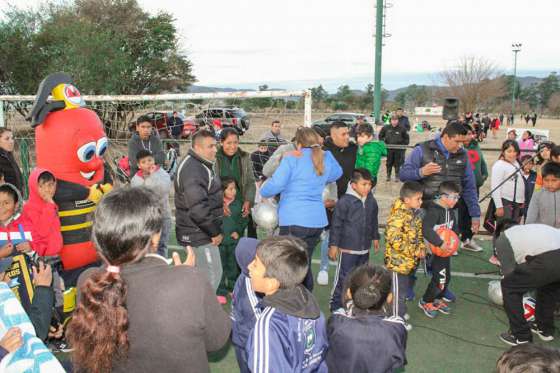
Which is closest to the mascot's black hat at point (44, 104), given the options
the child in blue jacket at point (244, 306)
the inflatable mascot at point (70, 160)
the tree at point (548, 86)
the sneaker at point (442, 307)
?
the inflatable mascot at point (70, 160)

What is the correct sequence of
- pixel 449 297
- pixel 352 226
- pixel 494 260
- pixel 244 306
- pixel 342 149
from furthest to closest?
pixel 494 260 < pixel 342 149 < pixel 449 297 < pixel 352 226 < pixel 244 306

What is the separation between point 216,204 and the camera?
419 cm

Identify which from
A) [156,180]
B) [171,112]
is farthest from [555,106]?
[156,180]

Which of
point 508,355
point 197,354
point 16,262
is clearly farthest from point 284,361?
point 16,262

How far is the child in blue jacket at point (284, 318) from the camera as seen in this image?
6.84 ft

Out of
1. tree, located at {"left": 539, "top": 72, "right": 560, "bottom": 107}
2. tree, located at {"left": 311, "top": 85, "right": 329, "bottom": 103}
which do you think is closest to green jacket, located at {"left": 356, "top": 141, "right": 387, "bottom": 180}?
tree, located at {"left": 311, "top": 85, "right": 329, "bottom": 103}

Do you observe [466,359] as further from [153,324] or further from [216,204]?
[153,324]

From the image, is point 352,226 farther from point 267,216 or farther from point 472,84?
point 472,84

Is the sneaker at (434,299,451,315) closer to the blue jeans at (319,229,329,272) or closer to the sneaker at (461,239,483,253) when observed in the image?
the blue jeans at (319,229,329,272)

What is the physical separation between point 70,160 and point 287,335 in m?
2.91

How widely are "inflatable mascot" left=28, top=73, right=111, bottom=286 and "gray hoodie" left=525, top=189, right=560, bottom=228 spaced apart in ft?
13.9

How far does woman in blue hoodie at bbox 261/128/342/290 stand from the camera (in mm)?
4297

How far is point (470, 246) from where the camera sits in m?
6.64

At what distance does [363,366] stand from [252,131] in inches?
569
